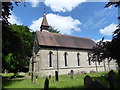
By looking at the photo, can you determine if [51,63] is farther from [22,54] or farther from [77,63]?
[22,54]

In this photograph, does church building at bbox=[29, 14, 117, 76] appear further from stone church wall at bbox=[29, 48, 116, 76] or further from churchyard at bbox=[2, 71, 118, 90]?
churchyard at bbox=[2, 71, 118, 90]

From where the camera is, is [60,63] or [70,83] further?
[60,63]

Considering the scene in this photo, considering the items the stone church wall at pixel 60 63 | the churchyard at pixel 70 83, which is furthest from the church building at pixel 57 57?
the churchyard at pixel 70 83

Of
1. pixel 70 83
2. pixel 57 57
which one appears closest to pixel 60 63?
pixel 57 57

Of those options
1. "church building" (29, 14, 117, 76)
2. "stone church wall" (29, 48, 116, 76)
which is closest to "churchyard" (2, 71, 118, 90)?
"stone church wall" (29, 48, 116, 76)

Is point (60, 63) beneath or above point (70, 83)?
above

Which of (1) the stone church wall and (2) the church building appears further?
(2) the church building

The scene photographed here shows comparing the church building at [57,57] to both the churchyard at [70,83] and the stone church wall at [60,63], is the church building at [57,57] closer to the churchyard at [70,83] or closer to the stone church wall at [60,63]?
the stone church wall at [60,63]

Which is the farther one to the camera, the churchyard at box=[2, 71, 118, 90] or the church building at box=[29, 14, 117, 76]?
the church building at box=[29, 14, 117, 76]

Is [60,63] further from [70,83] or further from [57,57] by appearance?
[70,83]

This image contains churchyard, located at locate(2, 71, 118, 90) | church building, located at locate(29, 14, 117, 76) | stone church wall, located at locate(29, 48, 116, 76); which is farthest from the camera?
church building, located at locate(29, 14, 117, 76)

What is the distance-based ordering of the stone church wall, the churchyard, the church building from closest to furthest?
the churchyard → the stone church wall → the church building

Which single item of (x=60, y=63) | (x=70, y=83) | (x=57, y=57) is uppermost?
(x=57, y=57)

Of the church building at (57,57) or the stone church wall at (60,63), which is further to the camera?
the church building at (57,57)
